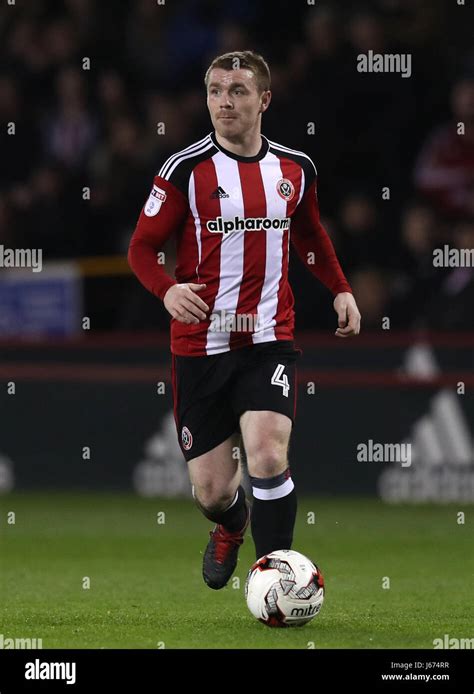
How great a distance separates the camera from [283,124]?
12.6m

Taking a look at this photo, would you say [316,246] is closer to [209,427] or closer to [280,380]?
[280,380]

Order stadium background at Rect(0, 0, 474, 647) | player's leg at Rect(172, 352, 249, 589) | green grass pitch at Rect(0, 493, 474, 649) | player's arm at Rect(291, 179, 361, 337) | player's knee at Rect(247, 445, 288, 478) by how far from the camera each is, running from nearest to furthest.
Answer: green grass pitch at Rect(0, 493, 474, 649) < player's knee at Rect(247, 445, 288, 478) < player's leg at Rect(172, 352, 249, 589) < player's arm at Rect(291, 179, 361, 337) < stadium background at Rect(0, 0, 474, 647)

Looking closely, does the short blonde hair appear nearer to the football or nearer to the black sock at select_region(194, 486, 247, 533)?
the black sock at select_region(194, 486, 247, 533)

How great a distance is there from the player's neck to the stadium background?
365 cm

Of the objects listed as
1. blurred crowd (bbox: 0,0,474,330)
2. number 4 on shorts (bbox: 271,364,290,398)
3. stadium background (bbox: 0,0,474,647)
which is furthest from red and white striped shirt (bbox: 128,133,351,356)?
blurred crowd (bbox: 0,0,474,330)

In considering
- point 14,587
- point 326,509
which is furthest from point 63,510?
point 14,587

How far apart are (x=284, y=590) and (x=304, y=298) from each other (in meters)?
6.20

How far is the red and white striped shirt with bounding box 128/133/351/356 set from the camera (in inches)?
263

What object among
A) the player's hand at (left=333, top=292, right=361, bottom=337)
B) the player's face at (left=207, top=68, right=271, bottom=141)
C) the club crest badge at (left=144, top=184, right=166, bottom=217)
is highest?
the player's face at (left=207, top=68, right=271, bottom=141)

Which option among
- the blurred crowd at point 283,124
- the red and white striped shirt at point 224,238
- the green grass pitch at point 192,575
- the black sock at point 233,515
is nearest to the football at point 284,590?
the green grass pitch at point 192,575

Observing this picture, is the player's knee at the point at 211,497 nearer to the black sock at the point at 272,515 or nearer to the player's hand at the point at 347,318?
the black sock at the point at 272,515

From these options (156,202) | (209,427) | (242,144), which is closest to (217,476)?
(209,427)

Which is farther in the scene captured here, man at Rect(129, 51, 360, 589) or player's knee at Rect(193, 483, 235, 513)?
player's knee at Rect(193, 483, 235, 513)
